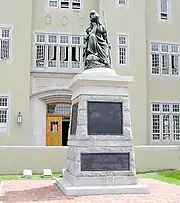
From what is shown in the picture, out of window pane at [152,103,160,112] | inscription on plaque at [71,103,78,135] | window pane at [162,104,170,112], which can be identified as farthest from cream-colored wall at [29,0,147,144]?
inscription on plaque at [71,103,78,135]

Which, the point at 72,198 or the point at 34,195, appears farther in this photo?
the point at 34,195

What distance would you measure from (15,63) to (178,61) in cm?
932

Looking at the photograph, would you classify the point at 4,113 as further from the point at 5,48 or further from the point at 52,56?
the point at 52,56

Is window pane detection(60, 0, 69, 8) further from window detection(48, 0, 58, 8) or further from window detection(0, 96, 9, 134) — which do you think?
window detection(0, 96, 9, 134)

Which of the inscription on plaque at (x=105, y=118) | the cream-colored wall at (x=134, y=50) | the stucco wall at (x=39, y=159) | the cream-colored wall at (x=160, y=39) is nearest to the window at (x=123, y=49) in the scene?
the cream-colored wall at (x=134, y=50)

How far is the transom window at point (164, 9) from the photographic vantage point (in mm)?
21375

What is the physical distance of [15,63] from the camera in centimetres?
1861

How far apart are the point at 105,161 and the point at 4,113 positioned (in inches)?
402

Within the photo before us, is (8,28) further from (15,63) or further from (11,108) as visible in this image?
(11,108)

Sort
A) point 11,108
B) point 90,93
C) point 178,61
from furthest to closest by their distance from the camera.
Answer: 1. point 178,61
2. point 11,108
3. point 90,93

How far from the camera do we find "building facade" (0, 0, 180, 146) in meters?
18.5

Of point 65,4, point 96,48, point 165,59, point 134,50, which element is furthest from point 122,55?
point 96,48

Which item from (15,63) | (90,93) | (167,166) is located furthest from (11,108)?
(90,93)

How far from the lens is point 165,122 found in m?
20.6
